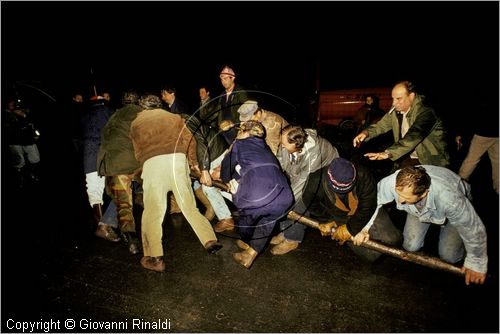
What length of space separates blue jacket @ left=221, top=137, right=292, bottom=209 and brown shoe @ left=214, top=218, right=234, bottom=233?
1.12 m

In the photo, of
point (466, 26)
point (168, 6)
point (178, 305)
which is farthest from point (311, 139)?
point (168, 6)

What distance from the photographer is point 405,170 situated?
258 cm

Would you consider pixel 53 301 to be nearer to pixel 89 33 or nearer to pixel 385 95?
pixel 385 95

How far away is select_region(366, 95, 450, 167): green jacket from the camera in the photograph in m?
3.47

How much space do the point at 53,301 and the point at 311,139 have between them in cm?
364

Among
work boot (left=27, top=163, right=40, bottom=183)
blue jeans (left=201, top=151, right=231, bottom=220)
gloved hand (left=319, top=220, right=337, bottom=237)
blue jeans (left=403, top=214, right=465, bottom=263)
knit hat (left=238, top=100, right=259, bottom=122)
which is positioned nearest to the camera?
blue jeans (left=403, top=214, right=465, bottom=263)

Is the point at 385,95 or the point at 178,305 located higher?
the point at 385,95

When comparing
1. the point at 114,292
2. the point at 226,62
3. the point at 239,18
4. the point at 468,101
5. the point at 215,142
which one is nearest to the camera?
the point at 114,292

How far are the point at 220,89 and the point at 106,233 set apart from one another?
13.4m

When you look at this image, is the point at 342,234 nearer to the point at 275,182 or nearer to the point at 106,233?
the point at 275,182

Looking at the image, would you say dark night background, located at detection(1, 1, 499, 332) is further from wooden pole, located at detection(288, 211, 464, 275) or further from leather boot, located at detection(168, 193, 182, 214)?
leather boot, located at detection(168, 193, 182, 214)

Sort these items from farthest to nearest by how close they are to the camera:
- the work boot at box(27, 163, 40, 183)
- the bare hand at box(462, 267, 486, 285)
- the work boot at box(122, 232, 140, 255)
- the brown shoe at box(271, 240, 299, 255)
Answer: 1. the work boot at box(27, 163, 40, 183)
2. the work boot at box(122, 232, 140, 255)
3. the brown shoe at box(271, 240, 299, 255)
4. the bare hand at box(462, 267, 486, 285)

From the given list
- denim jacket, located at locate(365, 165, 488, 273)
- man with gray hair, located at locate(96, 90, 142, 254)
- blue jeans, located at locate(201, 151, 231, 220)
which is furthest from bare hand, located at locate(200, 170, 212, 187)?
denim jacket, located at locate(365, 165, 488, 273)

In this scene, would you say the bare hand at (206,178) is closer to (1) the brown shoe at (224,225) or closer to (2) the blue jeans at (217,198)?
(2) the blue jeans at (217,198)
